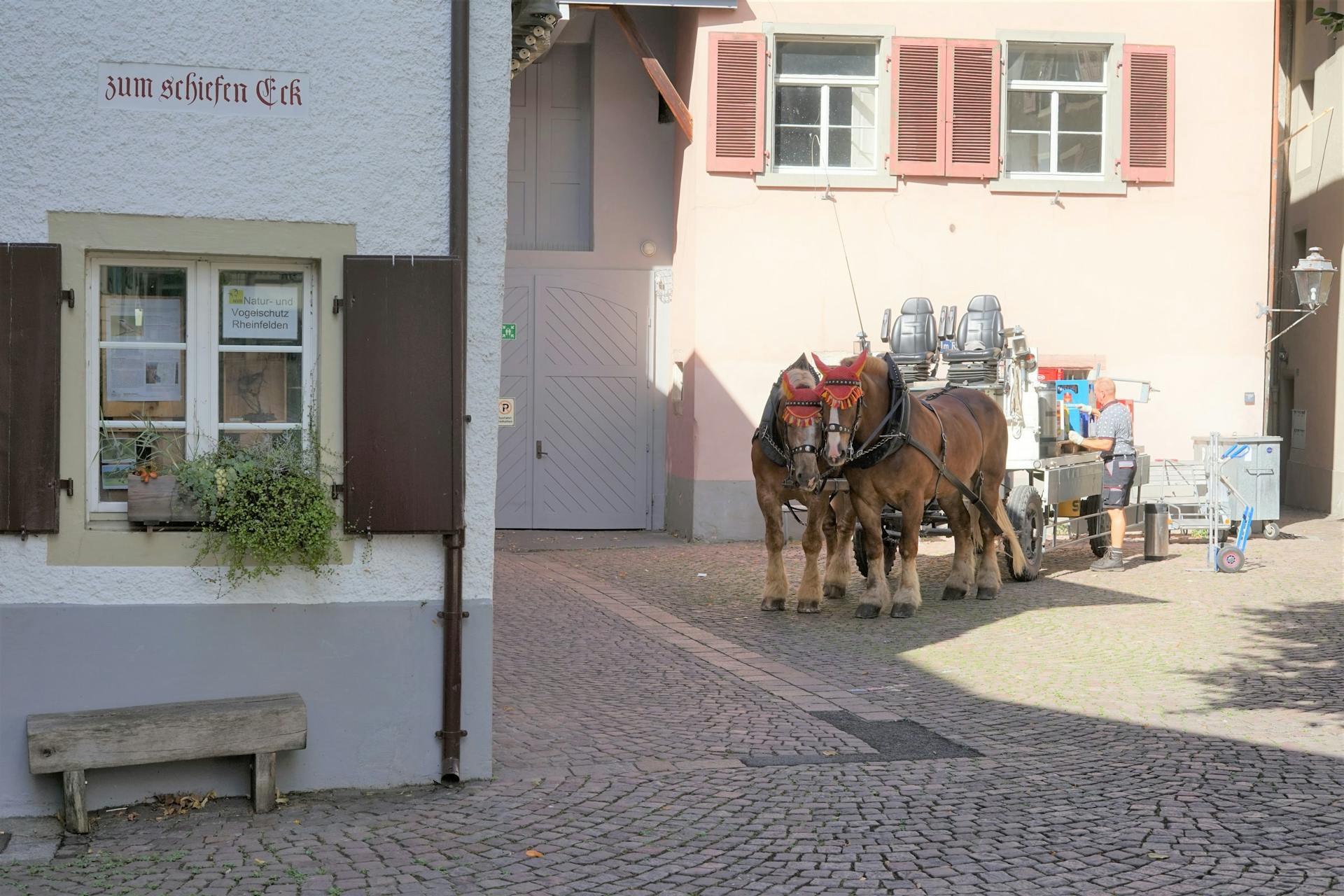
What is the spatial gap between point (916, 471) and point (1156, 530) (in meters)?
4.94

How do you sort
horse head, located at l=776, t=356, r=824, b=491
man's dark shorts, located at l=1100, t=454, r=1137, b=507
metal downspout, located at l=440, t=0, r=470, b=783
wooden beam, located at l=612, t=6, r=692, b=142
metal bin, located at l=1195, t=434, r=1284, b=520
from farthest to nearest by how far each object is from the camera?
wooden beam, located at l=612, t=6, r=692, b=142
metal bin, located at l=1195, t=434, r=1284, b=520
man's dark shorts, located at l=1100, t=454, r=1137, b=507
horse head, located at l=776, t=356, r=824, b=491
metal downspout, located at l=440, t=0, r=470, b=783

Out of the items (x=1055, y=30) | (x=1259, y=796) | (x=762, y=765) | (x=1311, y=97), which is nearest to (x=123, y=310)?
(x=762, y=765)

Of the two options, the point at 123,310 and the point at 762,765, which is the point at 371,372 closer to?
the point at 123,310

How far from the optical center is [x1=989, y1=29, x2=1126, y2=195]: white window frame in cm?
1695

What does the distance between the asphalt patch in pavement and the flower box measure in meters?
2.67

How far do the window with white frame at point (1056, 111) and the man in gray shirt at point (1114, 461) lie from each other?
418 centimetres

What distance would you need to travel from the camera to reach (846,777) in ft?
20.7

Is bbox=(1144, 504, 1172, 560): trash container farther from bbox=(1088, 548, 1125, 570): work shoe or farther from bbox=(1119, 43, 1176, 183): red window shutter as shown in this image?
bbox=(1119, 43, 1176, 183): red window shutter

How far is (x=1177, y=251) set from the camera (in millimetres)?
17188

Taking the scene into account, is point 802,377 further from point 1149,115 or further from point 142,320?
point 1149,115

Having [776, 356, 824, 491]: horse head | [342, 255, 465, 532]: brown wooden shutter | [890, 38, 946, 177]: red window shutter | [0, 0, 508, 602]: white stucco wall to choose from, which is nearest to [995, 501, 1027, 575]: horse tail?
[776, 356, 824, 491]: horse head

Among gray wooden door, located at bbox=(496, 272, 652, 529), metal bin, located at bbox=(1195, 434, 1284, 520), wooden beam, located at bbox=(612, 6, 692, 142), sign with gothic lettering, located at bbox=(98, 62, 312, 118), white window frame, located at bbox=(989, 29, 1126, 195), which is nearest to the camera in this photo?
sign with gothic lettering, located at bbox=(98, 62, 312, 118)

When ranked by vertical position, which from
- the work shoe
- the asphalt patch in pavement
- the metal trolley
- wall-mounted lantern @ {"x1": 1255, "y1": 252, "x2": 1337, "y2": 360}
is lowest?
the asphalt patch in pavement

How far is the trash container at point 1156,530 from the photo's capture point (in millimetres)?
14625
